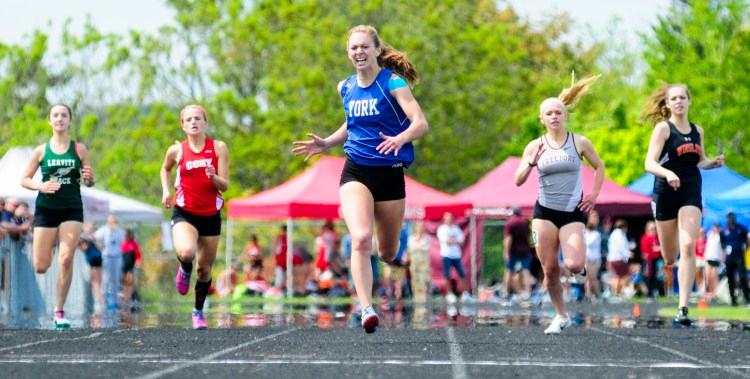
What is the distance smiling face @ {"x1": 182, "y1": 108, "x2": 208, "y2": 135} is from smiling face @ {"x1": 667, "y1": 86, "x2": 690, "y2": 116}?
4255 millimetres

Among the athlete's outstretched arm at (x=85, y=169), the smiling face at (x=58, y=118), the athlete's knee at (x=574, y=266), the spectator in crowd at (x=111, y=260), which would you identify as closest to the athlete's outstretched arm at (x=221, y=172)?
the athlete's outstretched arm at (x=85, y=169)

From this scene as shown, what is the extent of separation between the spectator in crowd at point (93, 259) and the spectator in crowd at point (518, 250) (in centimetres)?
738

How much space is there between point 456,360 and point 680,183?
4.88m

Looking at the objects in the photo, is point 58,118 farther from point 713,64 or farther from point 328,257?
point 713,64

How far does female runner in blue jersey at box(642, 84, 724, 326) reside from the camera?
10812 mm

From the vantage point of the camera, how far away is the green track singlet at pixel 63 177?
35.5 ft

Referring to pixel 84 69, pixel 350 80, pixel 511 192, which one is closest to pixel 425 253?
pixel 511 192

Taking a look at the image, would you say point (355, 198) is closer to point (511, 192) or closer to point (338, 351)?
point (338, 351)

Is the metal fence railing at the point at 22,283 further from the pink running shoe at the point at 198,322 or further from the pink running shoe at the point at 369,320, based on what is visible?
the pink running shoe at the point at 369,320

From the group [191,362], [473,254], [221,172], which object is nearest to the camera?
[191,362]

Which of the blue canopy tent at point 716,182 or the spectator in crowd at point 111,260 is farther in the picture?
the blue canopy tent at point 716,182

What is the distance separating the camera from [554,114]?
31.4 feet

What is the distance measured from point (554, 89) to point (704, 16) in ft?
24.2

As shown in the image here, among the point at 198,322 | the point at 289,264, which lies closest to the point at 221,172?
the point at 198,322
